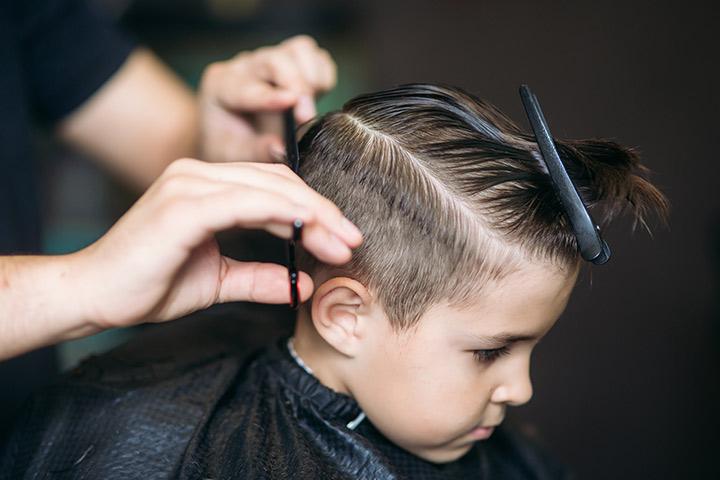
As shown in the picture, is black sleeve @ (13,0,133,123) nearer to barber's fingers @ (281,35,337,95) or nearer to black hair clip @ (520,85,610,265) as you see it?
barber's fingers @ (281,35,337,95)

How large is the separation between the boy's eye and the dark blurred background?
1.54 metres

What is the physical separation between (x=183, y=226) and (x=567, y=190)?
0.44 meters

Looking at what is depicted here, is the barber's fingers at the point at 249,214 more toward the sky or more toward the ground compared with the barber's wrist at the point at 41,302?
more toward the sky

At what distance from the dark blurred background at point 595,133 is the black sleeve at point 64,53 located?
1334mm

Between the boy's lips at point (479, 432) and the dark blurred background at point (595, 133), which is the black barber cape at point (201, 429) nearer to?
the boy's lips at point (479, 432)

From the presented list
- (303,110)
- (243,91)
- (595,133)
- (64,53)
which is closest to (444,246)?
(303,110)

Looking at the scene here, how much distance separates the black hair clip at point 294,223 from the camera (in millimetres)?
756

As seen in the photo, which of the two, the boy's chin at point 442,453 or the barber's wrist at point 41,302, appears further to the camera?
the boy's chin at point 442,453

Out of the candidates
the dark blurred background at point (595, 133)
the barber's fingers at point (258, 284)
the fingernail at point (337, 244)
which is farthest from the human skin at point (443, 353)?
the dark blurred background at point (595, 133)

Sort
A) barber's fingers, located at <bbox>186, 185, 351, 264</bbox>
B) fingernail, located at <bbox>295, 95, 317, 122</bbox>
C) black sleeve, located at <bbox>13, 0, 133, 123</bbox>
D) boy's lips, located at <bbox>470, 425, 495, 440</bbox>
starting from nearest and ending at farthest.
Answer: barber's fingers, located at <bbox>186, 185, 351, 264</bbox>, boy's lips, located at <bbox>470, 425, 495, 440</bbox>, fingernail, located at <bbox>295, 95, 317, 122</bbox>, black sleeve, located at <bbox>13, 0, 133, 123</bbox>

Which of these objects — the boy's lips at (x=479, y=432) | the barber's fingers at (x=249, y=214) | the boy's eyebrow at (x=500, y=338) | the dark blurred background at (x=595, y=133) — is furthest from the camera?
the dark blurred background at (x=595, y=133)

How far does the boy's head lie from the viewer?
37.2 inches

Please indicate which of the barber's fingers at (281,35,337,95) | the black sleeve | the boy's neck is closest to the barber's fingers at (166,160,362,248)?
the boy's neck

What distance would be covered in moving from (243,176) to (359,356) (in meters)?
0.38
